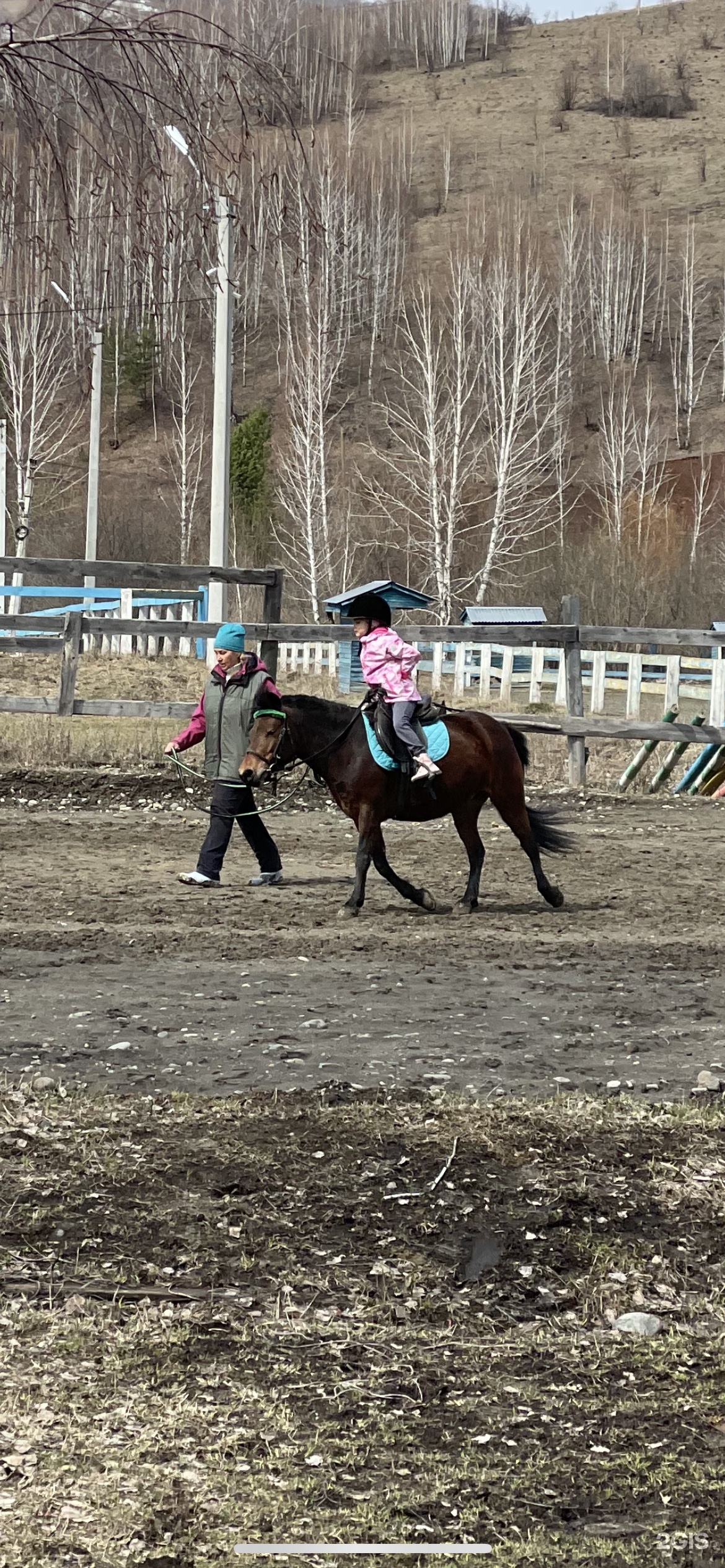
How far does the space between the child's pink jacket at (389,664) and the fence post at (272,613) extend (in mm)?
6114

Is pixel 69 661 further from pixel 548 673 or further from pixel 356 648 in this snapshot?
pixel 356 648

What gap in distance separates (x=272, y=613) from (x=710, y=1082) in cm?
1114

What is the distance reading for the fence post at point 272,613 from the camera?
1660cm

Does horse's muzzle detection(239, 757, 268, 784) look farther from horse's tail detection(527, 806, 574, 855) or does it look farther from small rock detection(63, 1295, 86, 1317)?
small rock detection(63, 1295, 86, 1317)

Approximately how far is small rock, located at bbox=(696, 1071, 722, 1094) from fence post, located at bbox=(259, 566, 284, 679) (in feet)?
34.0

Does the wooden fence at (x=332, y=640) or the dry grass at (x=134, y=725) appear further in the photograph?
the dry grass at (x=134, y=725)

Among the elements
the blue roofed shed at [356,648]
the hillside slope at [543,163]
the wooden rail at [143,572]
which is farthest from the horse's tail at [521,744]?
the hillside slope at [543,163]

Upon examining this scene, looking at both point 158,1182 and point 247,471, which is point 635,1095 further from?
point 247,471

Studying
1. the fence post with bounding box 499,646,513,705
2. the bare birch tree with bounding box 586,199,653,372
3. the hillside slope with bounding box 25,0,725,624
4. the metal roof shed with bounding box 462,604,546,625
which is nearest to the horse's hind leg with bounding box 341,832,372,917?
the fence post with bounding box 499,646,513,705

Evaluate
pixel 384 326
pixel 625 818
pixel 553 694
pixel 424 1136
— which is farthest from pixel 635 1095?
pixel 384 326

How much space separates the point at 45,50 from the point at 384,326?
95383mm

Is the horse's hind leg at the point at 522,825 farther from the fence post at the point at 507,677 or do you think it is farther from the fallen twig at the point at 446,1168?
the fence post at the point at 507,677

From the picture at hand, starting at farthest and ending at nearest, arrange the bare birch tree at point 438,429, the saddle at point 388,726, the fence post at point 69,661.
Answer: the bare birch tree at point 438,429 < the fence post at point 69,661 < the saddle at point 388,726

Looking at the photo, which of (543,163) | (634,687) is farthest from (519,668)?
(543,163)
